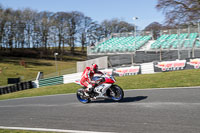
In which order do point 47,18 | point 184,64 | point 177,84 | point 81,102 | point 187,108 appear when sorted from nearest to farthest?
point 187,108
point 81,102
point 177,84
point 184,64
point 47,18

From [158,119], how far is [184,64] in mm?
12718

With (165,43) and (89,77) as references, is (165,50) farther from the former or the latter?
(89,77)

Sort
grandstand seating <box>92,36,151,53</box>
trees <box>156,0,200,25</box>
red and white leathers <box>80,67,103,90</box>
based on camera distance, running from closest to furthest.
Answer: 1. red and white leathers <box>80,67,103,90</box>
2. trees <box>156,0,200,25</box>
3. grandstand seating <box>92,36,151,53</box>

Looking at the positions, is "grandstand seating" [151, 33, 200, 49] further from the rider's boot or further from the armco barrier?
the armco barrier

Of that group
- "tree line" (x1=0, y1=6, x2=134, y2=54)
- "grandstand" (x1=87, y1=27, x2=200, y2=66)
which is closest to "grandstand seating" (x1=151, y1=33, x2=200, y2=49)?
"grandstand" (x1=87, y1=27, x2=200, y2=66)

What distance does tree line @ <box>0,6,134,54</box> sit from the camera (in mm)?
64688

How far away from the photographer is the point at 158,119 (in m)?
6.43

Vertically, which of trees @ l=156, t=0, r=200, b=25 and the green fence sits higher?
trees @ l=156, t=0, r=200, b=25

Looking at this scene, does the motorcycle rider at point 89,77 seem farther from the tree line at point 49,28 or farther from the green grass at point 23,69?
the tree line at point 49,28

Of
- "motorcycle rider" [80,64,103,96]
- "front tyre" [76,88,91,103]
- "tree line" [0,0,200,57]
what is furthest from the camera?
"tree line" [0,0,200,57]

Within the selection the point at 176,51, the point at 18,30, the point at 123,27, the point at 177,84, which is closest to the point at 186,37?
the point at 176,51

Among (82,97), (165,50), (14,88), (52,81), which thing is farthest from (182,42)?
(14,88)

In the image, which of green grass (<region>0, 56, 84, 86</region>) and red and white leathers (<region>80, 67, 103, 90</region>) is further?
green grass (<region>0, 56, 84, 86</region>)

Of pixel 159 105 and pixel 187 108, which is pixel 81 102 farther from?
pixel 187 108
